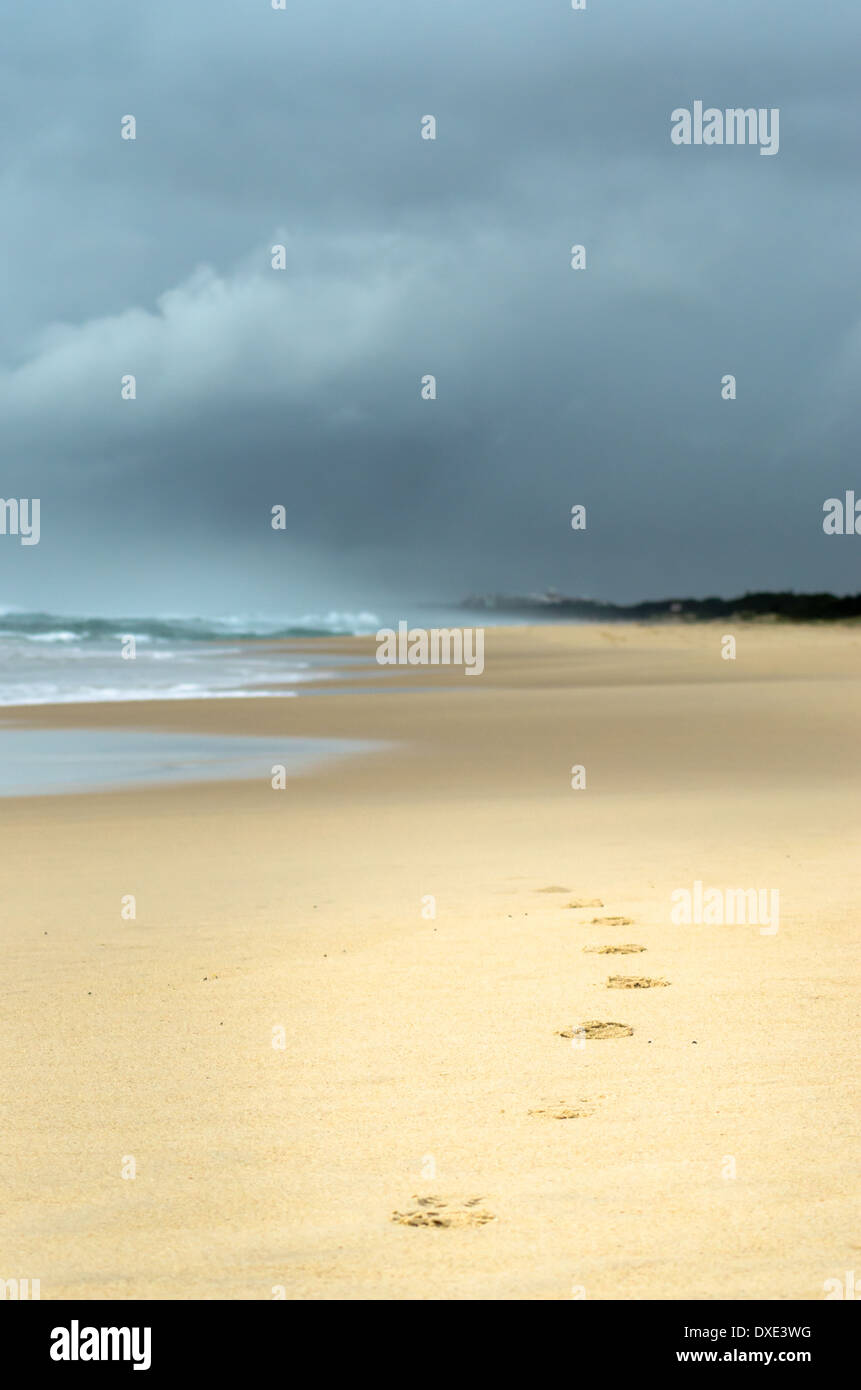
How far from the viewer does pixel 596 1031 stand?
5.90m

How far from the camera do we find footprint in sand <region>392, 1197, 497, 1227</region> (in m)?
4.02

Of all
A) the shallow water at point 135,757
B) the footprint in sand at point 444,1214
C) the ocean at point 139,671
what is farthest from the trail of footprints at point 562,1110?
the ocean at point 139,671

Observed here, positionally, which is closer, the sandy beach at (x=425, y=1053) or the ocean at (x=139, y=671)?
the sandy beach at (x=425, y=1053)

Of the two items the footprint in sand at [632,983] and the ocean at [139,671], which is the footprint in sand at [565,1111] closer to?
the footprint in sand at [632,983]

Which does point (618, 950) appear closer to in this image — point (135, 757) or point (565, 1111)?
point (565, 1111)

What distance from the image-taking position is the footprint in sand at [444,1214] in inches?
158

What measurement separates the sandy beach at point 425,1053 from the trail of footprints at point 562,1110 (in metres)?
0.01

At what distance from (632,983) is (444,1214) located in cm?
278

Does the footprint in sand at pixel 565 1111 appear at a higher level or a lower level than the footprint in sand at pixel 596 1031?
lower

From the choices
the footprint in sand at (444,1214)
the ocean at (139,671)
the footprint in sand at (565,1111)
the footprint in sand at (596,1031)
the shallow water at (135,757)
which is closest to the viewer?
the footprint in sand at (444,1214)

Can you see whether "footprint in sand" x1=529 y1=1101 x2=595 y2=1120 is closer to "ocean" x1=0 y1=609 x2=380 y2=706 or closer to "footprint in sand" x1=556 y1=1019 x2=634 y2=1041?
"footprint in sand" x1=556 y1=1019 x2=634 y2=1041
